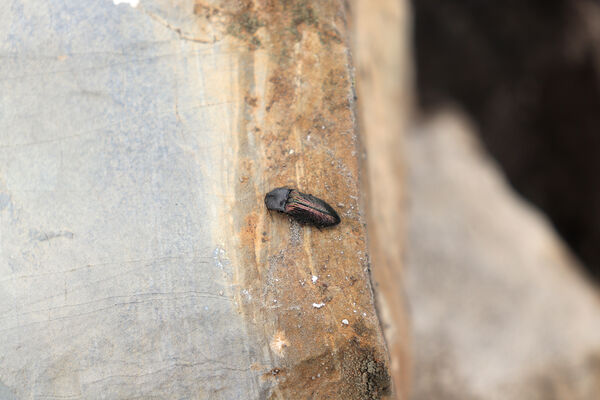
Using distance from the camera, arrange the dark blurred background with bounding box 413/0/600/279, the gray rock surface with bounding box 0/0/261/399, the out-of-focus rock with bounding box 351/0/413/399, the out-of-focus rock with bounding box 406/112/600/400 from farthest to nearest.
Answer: the dark blurred background with bounding box 413/0/600/279
the out-of-focus rock with bounding box 406/112/600/400
the out-of-focus rock with bounding box 351/0/413/399
the gray rock surface with bounding box 0/0/261/399

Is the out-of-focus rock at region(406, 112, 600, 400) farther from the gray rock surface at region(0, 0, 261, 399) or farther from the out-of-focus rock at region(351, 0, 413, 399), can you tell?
the gray rock surface at region(0, 0, 261, 399)

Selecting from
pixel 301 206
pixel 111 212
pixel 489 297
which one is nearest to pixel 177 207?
pixel 111 212

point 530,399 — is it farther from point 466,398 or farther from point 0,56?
point 0,56

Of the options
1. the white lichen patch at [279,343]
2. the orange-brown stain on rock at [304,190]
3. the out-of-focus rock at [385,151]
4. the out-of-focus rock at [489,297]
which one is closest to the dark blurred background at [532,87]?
the out-of-focus rock at [489,297]

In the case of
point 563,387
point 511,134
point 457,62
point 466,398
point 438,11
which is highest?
point 438,11

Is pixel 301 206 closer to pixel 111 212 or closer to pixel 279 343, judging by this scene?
pixel 279 343

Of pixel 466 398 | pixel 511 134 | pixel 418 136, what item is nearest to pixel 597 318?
pixel 466 398

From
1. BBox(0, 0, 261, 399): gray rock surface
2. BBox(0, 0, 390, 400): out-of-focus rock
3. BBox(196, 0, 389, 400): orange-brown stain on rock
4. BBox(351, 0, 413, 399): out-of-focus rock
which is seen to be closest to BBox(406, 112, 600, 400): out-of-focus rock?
BBox(351, 0, 413, 399): out-of-focus rock
